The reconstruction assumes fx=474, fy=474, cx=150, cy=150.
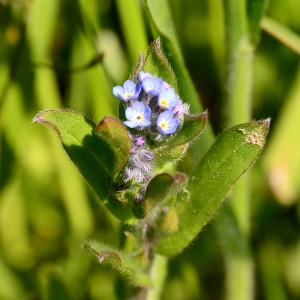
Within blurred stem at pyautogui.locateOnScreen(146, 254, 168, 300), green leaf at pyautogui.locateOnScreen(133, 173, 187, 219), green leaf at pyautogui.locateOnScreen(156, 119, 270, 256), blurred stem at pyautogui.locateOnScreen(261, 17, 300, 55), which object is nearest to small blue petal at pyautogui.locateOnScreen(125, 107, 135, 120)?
green leaf at pyautogui.locateOnScreen(133, 173, 187, 219)

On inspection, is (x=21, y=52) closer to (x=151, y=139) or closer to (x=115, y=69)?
(x=115, y=69)

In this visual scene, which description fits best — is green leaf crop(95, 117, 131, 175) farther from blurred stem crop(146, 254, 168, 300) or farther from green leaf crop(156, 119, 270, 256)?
blurred stem crop(146, 254, 168, 300)

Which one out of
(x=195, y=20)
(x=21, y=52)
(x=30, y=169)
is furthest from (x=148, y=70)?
(x=30, y=169)

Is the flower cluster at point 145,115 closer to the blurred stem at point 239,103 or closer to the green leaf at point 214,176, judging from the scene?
the green leaf at point 214,176

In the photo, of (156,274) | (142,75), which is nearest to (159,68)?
(142,75)

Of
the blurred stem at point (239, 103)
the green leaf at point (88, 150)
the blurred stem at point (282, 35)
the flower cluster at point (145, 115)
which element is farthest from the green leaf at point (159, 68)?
the blurred stem at point (282, 35)

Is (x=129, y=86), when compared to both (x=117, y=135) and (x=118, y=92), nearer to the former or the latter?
(x=118, y=92)
